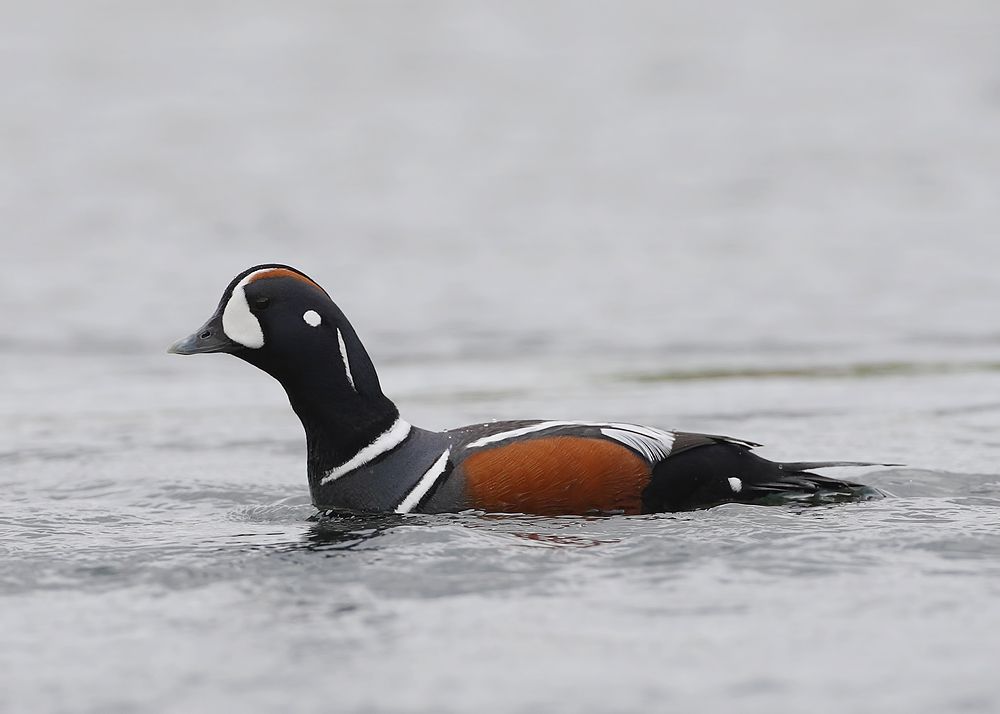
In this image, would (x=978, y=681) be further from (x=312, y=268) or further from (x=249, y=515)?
(x=312, y=268)

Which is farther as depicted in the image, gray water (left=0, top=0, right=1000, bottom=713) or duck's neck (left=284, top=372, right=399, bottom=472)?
duck's neck (left=284, top=372, right=399, bottom=472)

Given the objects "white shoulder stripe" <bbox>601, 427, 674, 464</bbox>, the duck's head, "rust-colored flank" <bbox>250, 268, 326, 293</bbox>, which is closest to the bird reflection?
the duck's head

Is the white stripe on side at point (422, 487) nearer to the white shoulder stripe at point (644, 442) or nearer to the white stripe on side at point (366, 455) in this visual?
the white stripe on side at point (366, 455)

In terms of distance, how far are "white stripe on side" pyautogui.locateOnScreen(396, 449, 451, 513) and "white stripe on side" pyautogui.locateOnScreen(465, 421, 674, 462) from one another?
0.19 m

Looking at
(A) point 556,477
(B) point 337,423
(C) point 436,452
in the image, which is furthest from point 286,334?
(A) point 556,477

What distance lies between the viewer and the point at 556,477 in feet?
28.5

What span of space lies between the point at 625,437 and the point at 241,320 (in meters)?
2.22

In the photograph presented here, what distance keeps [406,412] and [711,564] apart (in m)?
6.62

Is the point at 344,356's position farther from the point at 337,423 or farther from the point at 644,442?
the point at 644,442

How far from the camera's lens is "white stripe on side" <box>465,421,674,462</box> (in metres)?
8.90

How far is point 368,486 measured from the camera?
29.7ft

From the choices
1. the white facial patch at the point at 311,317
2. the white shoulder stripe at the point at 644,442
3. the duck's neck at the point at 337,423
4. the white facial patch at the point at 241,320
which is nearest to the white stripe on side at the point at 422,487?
the duck's neck at the point at 337,423

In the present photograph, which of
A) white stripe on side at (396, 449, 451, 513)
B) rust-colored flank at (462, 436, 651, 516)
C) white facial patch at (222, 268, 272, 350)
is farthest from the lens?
white facial patch at (222, 268, 272, 350)

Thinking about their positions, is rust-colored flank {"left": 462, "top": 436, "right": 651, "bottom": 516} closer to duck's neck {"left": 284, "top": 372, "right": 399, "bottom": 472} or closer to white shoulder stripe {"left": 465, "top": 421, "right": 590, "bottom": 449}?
white shoulder stripe {"left": 465, "top": 421, "right": 590, "bottom": 449}
